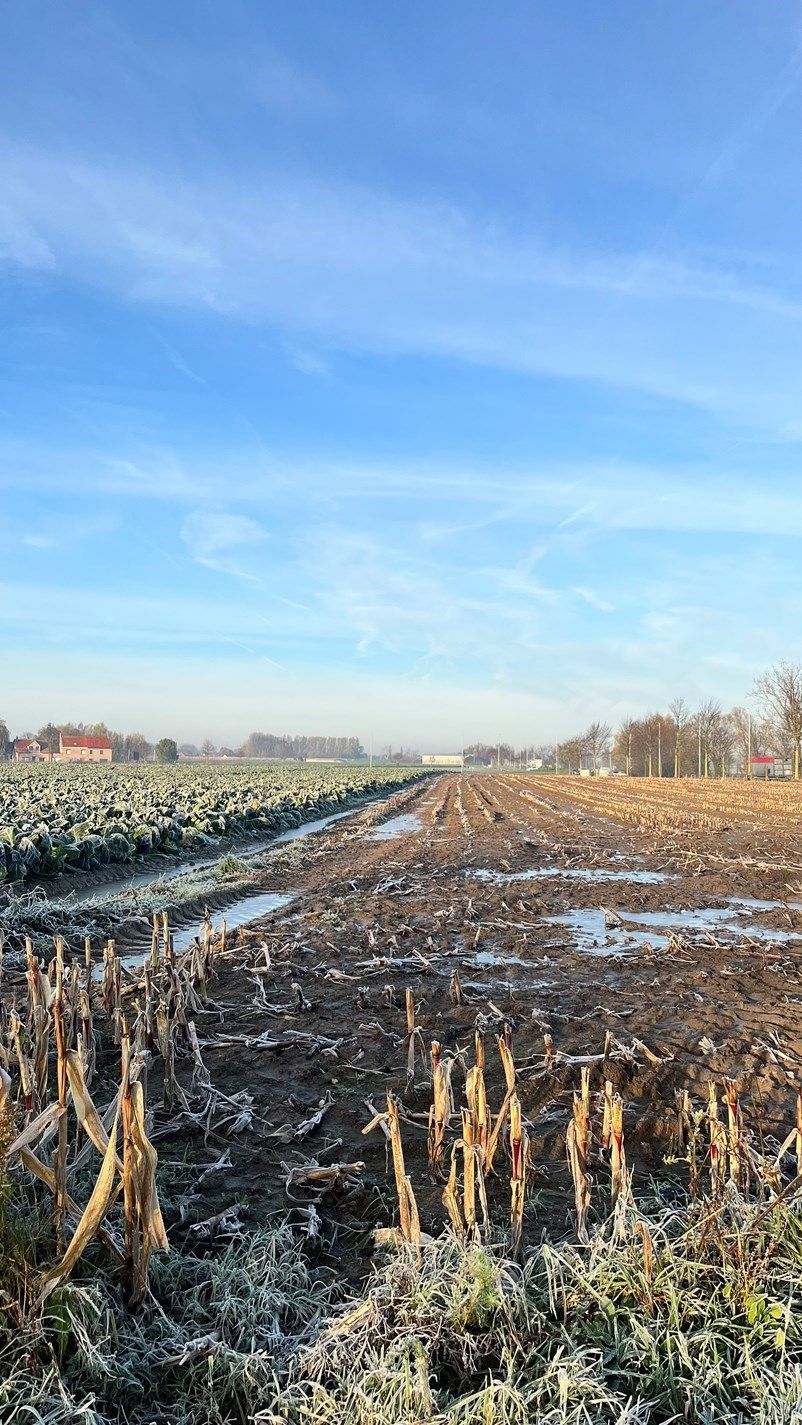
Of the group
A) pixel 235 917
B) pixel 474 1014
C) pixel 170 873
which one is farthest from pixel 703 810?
pixel 474 1014

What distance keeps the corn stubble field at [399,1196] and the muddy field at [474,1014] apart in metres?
0.03

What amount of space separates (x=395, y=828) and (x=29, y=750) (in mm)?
93468

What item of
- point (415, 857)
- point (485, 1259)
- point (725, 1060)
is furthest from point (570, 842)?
point (485, 1259)

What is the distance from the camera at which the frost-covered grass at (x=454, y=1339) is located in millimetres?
2553

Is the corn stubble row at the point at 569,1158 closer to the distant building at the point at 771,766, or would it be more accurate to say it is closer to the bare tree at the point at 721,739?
the bare tree at the point at 721,739

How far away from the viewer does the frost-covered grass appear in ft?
8.38

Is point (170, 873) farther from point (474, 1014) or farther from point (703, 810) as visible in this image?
point (703, 810)

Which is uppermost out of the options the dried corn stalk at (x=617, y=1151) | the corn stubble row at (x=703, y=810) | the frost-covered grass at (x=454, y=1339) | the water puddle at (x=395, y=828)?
the dried corn stalk at (x=617, y=1151)

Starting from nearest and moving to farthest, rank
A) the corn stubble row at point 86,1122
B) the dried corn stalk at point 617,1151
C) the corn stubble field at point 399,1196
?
the corn stubble field at point 399,1196
the corn stubble row at point 86,1122
the dried corn stalk at point 617,1151

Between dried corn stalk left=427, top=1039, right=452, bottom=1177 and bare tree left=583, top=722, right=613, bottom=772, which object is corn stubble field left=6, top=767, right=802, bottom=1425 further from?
bare tree left=583, top=722, right=613, bottom=772

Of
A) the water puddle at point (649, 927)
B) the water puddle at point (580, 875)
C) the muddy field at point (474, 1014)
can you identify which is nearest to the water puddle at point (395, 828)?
the water puddle at point (580, 875)

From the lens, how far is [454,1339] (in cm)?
281

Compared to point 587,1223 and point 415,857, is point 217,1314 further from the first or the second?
point 415,857

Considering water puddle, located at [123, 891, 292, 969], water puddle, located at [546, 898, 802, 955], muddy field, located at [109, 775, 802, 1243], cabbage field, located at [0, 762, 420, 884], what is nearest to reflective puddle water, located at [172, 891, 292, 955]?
water puddle, located at [123, 891, 292, 969]
